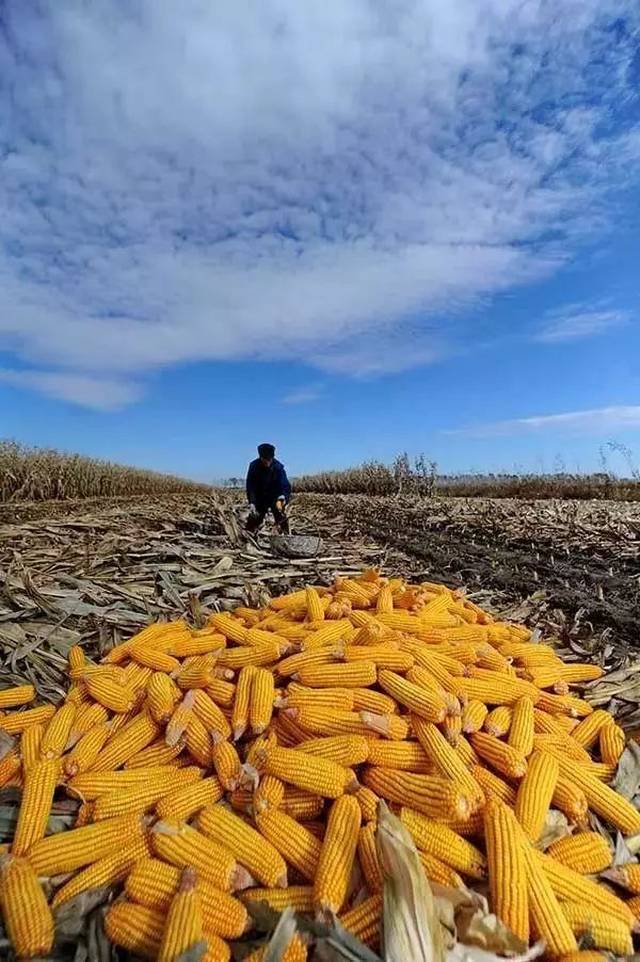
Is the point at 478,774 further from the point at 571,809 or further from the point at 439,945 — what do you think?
the point at 439,945

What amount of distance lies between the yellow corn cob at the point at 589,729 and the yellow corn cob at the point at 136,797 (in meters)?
1.89

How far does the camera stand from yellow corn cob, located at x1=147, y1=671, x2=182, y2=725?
2859mm

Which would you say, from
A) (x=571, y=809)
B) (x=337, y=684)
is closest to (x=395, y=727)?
(x=337, y=684)

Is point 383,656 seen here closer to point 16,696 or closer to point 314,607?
point 314,607

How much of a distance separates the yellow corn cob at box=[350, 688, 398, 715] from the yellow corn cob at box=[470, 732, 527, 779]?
0.40 m

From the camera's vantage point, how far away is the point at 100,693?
304 cm

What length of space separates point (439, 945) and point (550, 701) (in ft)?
5.72

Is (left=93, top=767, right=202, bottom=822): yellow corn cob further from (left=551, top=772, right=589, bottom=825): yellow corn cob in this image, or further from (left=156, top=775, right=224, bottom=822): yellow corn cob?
(left=551, top=772, right=589, bottom=825): yellow corn cob

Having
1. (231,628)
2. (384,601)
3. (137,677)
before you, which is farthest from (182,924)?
(384,601)

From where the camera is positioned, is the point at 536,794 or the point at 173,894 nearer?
the point at 173,894

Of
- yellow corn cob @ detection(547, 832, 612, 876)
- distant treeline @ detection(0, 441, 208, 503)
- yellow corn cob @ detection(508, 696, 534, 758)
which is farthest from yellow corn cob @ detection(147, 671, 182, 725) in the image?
distant treeline @ detection(0, 441, 208, 503)

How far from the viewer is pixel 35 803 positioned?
95.4 inches

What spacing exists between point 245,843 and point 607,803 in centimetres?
153

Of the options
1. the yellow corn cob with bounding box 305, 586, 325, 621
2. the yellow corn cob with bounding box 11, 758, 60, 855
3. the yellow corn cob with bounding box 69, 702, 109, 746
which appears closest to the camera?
the yellow corn cob with bounding box 11, 758, 60, 855
